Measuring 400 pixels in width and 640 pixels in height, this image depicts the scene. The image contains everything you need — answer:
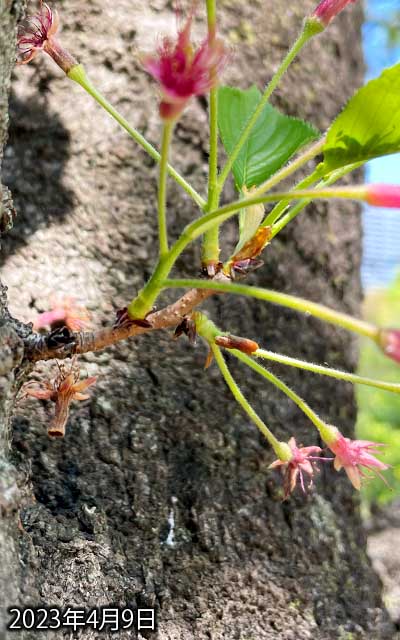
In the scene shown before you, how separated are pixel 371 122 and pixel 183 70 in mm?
200

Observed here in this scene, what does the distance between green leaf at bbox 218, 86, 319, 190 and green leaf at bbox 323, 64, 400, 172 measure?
15 cm

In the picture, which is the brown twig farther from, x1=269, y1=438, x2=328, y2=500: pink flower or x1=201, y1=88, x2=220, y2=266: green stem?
x1=269, y1=438, x2=328, y2=500: pink flower

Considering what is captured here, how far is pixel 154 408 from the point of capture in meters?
1.02

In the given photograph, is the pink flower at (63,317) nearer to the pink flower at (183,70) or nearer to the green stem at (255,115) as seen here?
the green stem at (255,115)

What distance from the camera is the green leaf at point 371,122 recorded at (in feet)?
2.29

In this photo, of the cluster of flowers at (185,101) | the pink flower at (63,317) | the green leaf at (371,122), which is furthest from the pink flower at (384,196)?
the pink flower at (63,317)

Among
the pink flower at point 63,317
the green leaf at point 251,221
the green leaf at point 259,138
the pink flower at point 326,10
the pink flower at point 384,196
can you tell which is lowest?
the pink flower at point 384,196

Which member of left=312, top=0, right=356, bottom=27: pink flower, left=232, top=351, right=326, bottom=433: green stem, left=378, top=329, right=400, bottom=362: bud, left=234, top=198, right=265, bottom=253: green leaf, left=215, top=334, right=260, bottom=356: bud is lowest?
left=378, top=329, right=400, bottom=362: bud

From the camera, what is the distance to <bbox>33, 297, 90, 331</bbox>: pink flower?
0.99 metres

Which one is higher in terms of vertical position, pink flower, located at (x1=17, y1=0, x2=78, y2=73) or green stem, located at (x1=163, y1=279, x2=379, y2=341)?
pink flower, located at (x1=17, y1=0, x2=78, y2=73)

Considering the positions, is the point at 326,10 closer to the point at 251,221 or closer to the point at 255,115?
the point at 255,115

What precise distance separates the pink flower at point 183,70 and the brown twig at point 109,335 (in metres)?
0.22

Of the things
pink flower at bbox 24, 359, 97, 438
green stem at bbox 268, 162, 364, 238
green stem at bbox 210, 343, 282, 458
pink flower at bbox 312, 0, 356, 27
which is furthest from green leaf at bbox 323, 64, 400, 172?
pink flower at bbox 24, 359, 97, 438

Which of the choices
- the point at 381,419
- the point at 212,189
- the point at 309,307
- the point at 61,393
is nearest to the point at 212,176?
the point at 212,189
